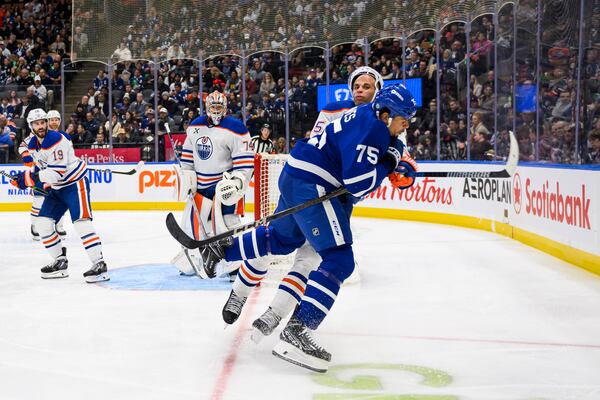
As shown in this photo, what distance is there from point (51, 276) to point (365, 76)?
254 centimetres

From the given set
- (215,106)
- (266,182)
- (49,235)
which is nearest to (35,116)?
(49,235)

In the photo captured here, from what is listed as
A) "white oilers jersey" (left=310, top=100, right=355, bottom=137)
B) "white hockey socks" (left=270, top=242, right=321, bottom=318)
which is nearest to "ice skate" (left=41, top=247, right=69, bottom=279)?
"white oilers jersey" (left=310, top=100, right=355, bottom=137)

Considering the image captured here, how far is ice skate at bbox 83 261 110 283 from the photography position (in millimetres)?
4570

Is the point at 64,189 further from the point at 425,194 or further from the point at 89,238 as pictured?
the point at 425,194

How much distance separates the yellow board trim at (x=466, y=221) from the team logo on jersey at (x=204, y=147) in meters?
2.67

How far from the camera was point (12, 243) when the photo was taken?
688cm

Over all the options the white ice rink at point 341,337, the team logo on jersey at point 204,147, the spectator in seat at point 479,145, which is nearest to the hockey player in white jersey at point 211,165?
the team logo on jersey at point 204,147

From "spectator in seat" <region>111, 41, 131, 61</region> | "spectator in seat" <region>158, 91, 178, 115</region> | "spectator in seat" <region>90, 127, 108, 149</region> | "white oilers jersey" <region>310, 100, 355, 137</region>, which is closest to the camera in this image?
"white oilers jersey" <region>310, 100, 355, 137</region>

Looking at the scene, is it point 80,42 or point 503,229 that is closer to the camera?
point 503,229

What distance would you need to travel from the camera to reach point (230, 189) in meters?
3.78

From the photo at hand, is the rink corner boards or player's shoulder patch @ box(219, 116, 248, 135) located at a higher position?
player's shoulder patch @ box(219, 116, 248, 135)

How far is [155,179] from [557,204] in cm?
670

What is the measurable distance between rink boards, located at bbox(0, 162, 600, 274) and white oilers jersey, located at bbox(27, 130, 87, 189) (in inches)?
102

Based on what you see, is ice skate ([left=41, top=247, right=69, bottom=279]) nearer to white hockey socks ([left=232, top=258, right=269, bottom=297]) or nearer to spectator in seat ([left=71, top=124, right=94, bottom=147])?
white hockey socks ([left=232, top=258, right=269, bottom=297])
